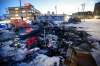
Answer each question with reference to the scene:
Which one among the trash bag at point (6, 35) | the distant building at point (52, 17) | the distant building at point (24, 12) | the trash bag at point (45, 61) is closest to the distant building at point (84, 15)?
the distant building at point (52, 17)

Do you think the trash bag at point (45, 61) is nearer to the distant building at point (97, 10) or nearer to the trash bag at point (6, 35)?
the trash bag at point (6, 35)

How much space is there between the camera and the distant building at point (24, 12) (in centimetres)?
243

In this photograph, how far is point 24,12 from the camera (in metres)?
2.46

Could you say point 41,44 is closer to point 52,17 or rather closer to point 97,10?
point 52,17

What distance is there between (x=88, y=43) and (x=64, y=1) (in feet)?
2.46

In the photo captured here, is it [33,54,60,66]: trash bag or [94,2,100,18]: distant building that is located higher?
[94,2,100,18]: distant building

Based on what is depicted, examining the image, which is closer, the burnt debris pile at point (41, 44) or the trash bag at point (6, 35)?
the burnt debris pile at point (41, 44)

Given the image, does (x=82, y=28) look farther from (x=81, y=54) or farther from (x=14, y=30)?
(x=14, y=30)

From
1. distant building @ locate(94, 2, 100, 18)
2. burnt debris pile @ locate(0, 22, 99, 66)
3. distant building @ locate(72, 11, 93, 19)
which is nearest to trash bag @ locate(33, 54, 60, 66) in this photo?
burnt debris pile @ locate(0, 22, 99, 66)

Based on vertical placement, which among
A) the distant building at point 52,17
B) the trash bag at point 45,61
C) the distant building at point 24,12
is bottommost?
the trash bag at point 45,61

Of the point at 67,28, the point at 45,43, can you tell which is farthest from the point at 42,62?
the point at 67,28

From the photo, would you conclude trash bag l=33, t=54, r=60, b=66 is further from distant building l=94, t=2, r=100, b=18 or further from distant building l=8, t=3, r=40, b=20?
distant building l=94, t=2, r=100, b=18

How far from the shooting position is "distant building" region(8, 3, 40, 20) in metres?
2.43

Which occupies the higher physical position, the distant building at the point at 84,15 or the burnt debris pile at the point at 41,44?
the distant building at the point at 84,15
